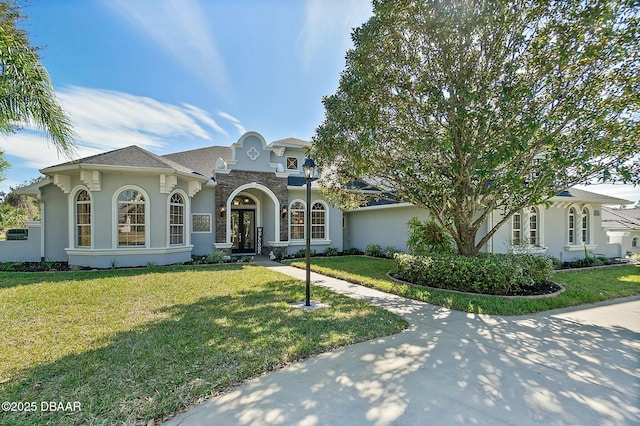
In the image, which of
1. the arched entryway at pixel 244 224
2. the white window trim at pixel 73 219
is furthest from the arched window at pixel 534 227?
the white window trim at pixel 73 219

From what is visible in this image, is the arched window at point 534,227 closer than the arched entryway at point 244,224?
Yes

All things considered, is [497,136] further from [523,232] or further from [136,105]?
[136,105]

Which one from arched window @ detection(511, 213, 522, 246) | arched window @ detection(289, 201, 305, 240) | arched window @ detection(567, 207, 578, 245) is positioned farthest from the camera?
arched window @ detection(289, 201, 305, 240)

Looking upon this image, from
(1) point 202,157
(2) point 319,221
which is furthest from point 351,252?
(1) point 202,157

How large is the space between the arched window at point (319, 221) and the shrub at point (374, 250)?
2.49m

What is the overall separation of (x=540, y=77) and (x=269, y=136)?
38.1 feet

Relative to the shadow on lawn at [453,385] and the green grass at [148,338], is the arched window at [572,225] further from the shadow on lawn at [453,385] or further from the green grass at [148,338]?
the green grass at [148,338]

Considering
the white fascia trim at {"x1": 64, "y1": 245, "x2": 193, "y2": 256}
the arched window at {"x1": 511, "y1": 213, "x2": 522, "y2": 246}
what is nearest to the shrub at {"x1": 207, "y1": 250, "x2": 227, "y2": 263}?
the white fascia trim at {"x1": 64, "y1": 245, "x2": 193, "y2": 256}

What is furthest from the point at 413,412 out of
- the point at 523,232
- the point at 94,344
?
the point at 523,232

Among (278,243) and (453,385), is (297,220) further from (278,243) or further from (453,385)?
(453,385)

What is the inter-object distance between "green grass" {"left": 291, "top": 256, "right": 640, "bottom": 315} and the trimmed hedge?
440 millimetres

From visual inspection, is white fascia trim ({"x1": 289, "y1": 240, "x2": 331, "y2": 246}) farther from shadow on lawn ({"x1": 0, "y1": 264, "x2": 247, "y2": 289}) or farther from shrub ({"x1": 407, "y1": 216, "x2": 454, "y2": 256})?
shrub ({"x1": 407, "y1": 216, "x2": 454, "y2": 256})

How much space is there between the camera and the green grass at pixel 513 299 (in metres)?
6.59

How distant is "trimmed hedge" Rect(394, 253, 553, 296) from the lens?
7.55 m
